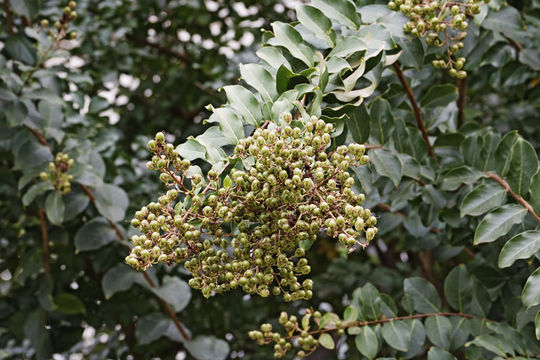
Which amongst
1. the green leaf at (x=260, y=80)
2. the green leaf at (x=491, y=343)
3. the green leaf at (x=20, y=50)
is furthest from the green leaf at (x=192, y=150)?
the green leaf at (x=20, y=50)

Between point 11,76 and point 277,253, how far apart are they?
1.33 metres

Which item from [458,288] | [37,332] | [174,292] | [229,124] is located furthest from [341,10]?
[37,332]

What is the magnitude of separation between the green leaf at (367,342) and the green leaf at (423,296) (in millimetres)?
167

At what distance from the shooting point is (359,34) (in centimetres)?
122

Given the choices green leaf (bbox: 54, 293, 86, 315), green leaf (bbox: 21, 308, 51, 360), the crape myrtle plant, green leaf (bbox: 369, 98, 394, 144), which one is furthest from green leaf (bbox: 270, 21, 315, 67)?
green leaf (bbox: 21, 308, 51, 360)

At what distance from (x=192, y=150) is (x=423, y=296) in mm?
828

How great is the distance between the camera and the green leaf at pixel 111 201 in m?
1.85

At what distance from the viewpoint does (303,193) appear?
89 centimetres

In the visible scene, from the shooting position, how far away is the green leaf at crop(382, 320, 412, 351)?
138 centimetres

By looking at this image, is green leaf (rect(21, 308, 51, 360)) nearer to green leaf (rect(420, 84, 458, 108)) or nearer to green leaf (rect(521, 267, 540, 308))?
green leaf (rect(420, 84, 458, 108))

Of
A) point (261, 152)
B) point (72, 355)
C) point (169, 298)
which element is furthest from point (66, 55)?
point (72, 355)

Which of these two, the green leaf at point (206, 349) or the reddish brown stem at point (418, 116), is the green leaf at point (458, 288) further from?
the green leaf at point (206, 349)

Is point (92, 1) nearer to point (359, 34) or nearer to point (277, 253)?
point (359, 34)

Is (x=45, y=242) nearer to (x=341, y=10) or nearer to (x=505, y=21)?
(x=341, y=10)
